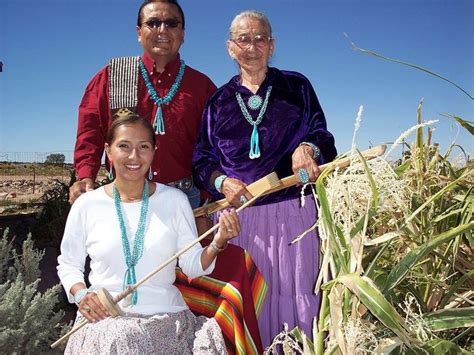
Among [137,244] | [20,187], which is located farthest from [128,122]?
[20,187]

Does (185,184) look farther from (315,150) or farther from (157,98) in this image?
(315,150)

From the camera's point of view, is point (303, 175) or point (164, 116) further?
point (164, 116)

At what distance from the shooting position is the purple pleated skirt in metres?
2.73

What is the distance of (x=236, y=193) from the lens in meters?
2.62

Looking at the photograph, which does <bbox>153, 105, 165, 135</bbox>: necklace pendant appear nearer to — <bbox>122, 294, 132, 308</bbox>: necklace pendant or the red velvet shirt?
the red velvet shirt

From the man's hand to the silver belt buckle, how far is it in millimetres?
453

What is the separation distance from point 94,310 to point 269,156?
109 cm

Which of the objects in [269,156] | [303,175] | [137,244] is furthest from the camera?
[269,156]

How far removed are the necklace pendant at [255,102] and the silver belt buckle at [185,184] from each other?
21.9 inches

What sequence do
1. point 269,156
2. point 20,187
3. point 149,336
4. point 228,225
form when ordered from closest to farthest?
1. point 149,336
2. point 228,225
3. point 269,156
4. point 20,187

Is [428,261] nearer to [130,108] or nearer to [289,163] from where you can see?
[289,163]

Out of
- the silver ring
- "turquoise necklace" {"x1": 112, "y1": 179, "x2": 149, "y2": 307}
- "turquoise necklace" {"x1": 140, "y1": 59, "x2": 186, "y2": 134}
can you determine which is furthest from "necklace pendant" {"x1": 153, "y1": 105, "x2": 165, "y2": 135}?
the silver ring

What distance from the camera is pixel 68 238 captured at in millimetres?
2463

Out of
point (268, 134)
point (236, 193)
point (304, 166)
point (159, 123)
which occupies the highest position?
point (159, 123)
